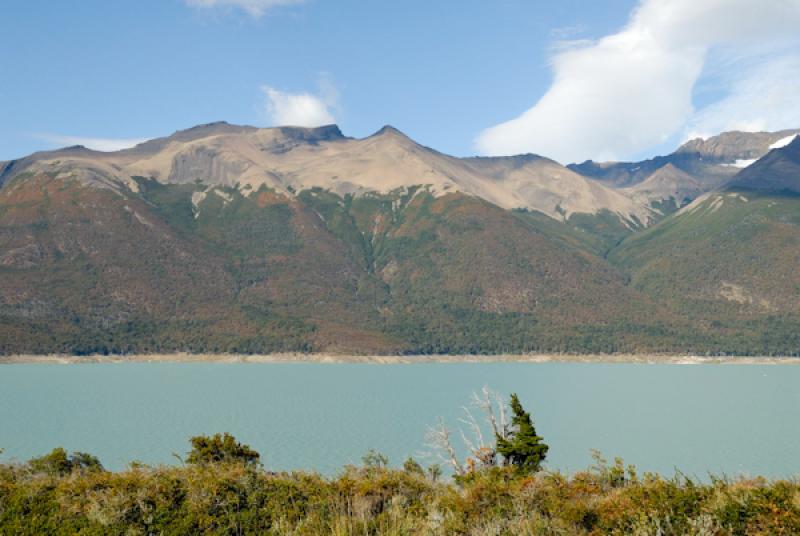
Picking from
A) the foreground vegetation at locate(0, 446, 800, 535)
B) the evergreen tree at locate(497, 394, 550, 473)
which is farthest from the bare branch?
the foreground vegetation at locate(0, 446, 800, 535)

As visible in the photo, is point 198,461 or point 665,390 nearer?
point 198,461

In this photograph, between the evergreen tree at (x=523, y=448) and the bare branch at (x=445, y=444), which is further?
the bare branch at (x=445, y=444)

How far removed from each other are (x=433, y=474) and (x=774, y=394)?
158061 mm

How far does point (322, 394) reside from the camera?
163 meters

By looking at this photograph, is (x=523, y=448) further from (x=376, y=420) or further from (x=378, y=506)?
(x=376, y=420)

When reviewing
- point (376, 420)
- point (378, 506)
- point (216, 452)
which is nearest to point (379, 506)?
point (378, 506)

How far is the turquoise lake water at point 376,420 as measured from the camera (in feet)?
288

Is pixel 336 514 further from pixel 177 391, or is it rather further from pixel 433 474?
pixel 177 391

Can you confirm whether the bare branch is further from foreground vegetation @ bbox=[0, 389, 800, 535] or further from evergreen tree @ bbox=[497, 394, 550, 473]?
foreground vegetation @ bbox=[0, 389, 800, 535]

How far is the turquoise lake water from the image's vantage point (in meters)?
87.8

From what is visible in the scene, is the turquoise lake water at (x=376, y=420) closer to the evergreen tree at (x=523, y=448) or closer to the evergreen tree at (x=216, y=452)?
the evergreen tree at (x=216, y=452)

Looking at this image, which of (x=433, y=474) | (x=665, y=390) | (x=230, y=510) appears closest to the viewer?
(x=230, y=510)

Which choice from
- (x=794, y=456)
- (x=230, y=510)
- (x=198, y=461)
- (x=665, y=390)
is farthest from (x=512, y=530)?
(x=665, y=390)

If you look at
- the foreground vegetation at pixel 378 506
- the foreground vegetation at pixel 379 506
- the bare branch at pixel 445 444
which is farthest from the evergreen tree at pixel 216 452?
the foreground vegetation at pixel 378 506
